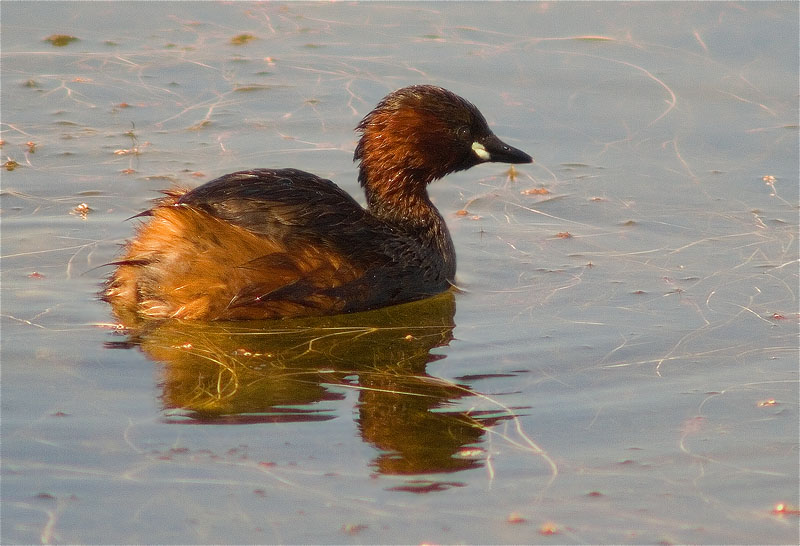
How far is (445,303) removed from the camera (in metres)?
6.73

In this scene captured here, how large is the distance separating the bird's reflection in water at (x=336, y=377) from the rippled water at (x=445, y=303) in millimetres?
19

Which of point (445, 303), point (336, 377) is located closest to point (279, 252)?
point (336, 377)

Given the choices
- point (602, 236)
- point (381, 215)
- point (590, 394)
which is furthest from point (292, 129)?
point (590, 394)

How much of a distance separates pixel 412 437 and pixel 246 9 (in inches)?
277

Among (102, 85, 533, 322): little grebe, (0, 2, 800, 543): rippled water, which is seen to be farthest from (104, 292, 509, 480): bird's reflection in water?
(102, 85, 533, 322): little grebe

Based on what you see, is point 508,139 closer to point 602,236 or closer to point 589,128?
point 589,128

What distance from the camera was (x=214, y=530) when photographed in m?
4.30

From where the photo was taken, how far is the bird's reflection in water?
16.6 ft

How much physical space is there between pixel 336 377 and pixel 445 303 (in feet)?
4.11

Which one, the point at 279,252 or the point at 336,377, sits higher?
the point at 279,252

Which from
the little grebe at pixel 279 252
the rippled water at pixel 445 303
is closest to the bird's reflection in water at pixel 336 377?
the rippled water at pixel 445 303

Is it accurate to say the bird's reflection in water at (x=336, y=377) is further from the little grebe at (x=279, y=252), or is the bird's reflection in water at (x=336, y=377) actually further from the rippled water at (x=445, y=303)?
the little grebe at (x=279, y=252)

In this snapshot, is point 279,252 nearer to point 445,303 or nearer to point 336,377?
point 336,377

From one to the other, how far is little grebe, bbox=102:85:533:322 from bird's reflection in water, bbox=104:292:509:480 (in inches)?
4.9
